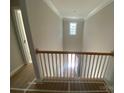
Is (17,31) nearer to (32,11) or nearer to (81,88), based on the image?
(32,11)

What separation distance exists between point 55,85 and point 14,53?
1651 millimetres

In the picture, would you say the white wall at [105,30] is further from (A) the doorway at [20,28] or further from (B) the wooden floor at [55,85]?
(A) the doorway at [20,28]

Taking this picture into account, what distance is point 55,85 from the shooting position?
4.38 m

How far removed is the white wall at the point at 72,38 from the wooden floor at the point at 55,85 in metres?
7.15

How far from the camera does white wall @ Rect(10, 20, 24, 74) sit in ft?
15.9

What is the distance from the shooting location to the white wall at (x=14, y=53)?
15.9 feet

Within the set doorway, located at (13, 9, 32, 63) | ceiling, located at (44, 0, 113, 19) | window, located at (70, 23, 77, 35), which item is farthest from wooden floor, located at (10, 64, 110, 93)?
window, located at (70, 23, 77, 35)

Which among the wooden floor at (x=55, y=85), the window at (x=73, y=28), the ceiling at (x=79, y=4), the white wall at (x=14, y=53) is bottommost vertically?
the wooden floor at (x=55, y=85)

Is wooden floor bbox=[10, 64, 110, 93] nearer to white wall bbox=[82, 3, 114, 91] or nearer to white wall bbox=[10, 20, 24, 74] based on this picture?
white wall bbox=[10, 20, 24, 74]

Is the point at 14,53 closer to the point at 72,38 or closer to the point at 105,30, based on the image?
the point at 105,30

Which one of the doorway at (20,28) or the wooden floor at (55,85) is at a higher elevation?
the doorway at (20,28)

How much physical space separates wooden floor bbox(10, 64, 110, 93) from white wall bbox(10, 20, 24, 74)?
293mm

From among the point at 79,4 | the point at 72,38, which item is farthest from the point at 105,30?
the point at 72,38

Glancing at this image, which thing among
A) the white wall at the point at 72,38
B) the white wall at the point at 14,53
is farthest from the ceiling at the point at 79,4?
the white wall at the point at 72,38
